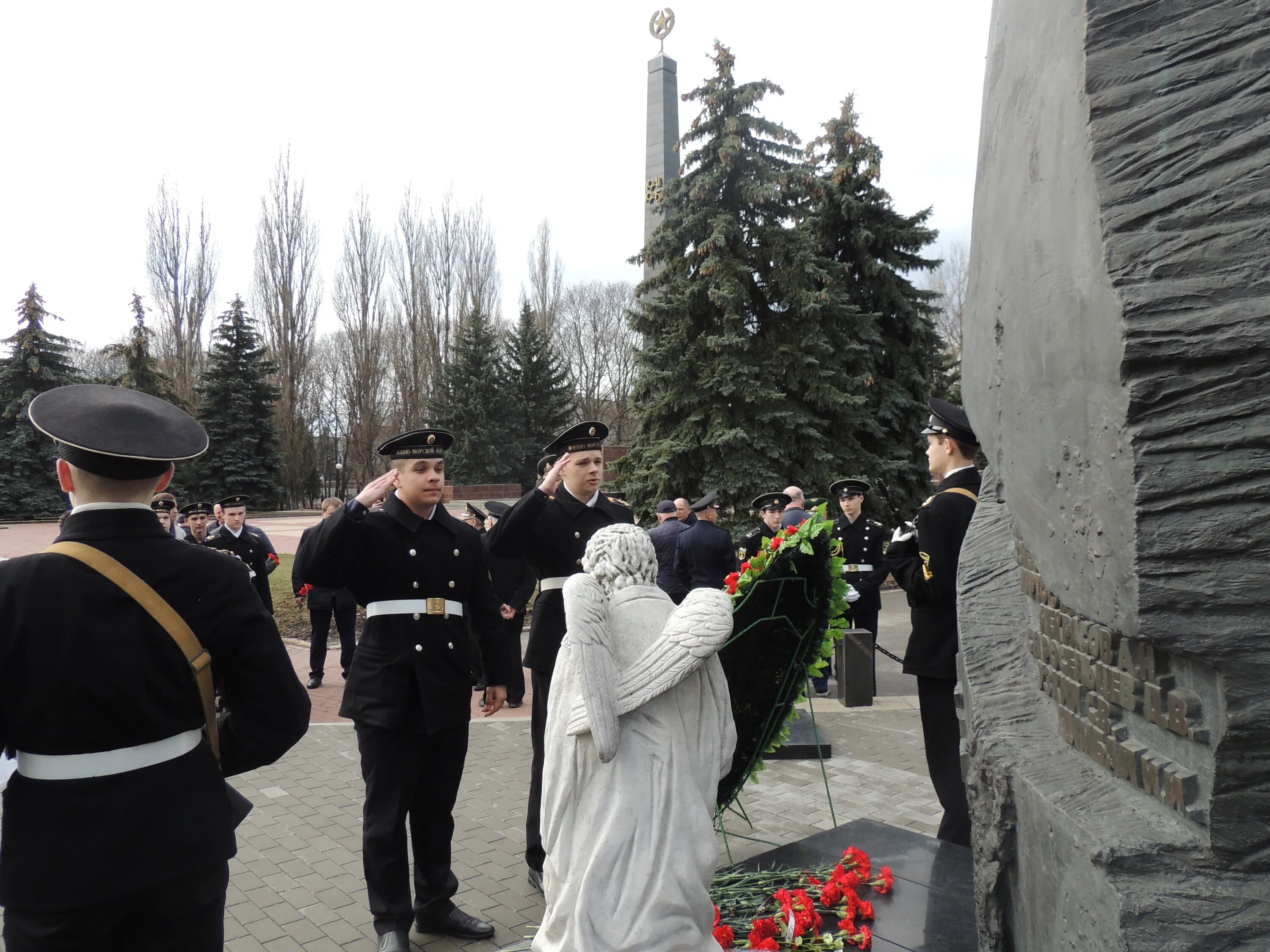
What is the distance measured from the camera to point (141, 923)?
2.27 meters

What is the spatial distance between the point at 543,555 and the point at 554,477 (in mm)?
468

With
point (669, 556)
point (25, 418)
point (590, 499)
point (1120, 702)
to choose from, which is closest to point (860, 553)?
point (669, 556)

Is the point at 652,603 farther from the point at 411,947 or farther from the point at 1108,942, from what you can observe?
the point at 411,947

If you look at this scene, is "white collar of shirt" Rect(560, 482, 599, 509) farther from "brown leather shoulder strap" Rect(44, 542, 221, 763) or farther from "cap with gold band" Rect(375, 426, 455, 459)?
"brown leather shoulder strap" Rect(44, 542, 221, 763)

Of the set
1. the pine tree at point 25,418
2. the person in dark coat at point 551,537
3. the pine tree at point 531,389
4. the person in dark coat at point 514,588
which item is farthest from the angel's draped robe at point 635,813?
the pine tree at point 25,418

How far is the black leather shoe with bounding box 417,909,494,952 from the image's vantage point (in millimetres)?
3762

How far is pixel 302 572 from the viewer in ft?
12.1

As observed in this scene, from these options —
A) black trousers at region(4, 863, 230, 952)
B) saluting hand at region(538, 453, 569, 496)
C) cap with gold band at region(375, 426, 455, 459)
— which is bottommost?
black trousers at region(4, 863, 230, 952)

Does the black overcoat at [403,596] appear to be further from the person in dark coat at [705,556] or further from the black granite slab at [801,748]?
the person in dark coat at [705,556]

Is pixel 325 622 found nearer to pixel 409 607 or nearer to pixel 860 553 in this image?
pixel 860 553

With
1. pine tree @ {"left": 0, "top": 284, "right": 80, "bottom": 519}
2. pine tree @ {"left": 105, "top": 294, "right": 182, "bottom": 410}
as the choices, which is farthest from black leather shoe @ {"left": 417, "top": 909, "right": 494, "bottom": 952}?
pine tree @ {"left": 0, "top": 284, "right": 80, "bottom": 519}

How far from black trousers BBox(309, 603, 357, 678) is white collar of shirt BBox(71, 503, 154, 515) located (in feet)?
22.2

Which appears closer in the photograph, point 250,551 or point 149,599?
point 149,599

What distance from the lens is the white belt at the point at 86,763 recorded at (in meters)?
2.20
